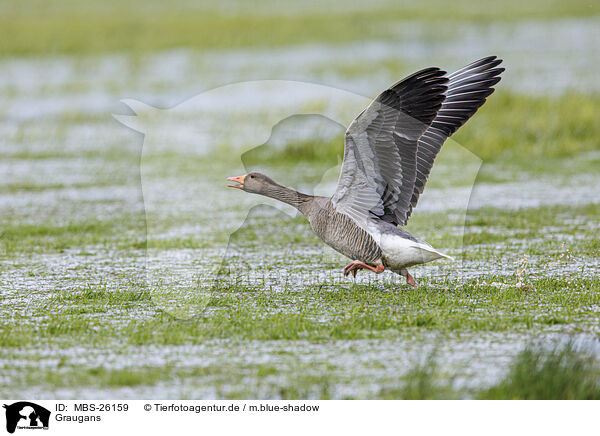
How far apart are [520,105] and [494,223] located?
7.39m

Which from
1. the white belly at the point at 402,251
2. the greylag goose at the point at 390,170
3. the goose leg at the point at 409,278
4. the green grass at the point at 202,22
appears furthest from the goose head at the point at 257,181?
the green grass at the point at 202,22

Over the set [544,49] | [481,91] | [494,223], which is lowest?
[494,223]

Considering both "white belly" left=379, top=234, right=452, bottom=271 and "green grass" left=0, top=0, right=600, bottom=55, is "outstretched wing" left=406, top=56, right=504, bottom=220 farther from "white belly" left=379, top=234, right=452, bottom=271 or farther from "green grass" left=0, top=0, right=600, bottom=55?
"green grass" left=0, top=0, right=600, bottom=55

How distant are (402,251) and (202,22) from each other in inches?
940

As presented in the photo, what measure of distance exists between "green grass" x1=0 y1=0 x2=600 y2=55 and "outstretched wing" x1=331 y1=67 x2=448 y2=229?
1928 centimetres

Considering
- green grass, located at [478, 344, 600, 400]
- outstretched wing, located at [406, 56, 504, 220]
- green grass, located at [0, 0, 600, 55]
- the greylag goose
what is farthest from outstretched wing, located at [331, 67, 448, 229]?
green grass, located at [0, 0, 600, 55]

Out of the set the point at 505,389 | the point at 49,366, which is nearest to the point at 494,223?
the point at 505,389

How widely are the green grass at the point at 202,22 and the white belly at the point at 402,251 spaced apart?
63.8ft

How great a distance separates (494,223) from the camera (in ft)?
34.4

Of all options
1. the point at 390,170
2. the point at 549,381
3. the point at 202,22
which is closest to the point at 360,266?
the point at 390,170

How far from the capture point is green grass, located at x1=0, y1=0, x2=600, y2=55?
26.7 meters

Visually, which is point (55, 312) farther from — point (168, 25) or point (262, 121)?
point (168, 25)

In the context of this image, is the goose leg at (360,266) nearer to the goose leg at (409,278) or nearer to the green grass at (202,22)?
the goose leg at (409,278)

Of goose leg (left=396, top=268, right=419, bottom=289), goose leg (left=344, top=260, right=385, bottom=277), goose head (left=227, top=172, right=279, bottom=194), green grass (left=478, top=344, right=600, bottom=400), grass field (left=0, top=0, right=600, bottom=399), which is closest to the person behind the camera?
green grass (left=478, top=344, right=600, bottom=400)
